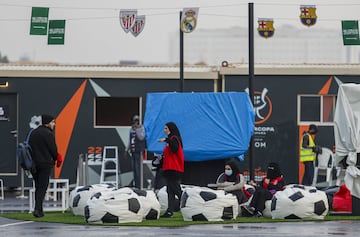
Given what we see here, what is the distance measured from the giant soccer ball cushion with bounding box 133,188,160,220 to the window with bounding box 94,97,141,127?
10701mm

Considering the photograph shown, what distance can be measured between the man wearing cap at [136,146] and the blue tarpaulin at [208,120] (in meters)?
4.37

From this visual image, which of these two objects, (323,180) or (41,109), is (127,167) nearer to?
(41,109)

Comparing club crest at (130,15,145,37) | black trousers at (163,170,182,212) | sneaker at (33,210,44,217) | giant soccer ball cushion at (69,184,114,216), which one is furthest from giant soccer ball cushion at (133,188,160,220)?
club crest at (130,15,145,37)

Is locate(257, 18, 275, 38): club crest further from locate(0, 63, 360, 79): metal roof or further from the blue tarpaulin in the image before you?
the blue tarpaulin

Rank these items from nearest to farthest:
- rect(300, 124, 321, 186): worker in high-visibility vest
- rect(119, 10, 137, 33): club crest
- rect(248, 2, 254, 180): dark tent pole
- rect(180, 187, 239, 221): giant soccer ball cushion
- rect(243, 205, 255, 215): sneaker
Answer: rect(180, 187, 239, 221): giant soccer ball cushion
rect(243, 205, 255, 215): sneaker
rect(248, 2, 254, 180): dark tent pole
rect(119, 10, 137, 33): club crest
rect(300, 124, 321, 186): worker in high-visibility vest

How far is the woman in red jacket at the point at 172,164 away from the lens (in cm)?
1933

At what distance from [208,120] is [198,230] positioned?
699 cm

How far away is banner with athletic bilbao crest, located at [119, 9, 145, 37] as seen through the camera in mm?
26562

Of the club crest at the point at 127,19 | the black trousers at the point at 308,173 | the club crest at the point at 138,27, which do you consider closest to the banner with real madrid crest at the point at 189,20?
the club crest at the point at 138,27

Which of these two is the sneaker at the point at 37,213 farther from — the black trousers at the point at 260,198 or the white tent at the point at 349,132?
the white tent at the point at 349,132

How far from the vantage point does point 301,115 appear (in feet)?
94.8

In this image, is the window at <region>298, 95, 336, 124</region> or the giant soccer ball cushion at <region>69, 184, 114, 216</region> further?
the window at <region>298, 95, 336, 124</region>

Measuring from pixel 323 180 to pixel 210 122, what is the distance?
237 inches

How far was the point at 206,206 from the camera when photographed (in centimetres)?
1833
